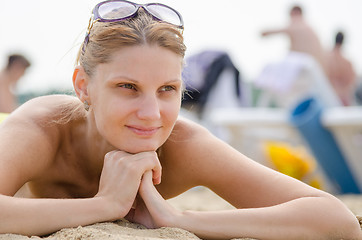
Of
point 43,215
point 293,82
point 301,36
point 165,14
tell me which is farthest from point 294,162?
point 43,215

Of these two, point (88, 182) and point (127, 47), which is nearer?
point (127, 47)

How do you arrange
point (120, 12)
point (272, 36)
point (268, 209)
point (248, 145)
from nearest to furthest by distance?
point (268, 209) → point (120, 12) → point (248, 145) → point (272, 36)

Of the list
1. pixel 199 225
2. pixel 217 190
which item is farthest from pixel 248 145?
pixel 199 225

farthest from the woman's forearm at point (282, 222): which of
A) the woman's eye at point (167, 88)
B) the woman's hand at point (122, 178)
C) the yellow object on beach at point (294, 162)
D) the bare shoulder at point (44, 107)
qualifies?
the yellow object on beach at point (294, 162)

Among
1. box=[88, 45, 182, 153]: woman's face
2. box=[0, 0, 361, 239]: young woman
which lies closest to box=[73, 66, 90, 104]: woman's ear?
box=[0, 0, 361, 239]: young woman

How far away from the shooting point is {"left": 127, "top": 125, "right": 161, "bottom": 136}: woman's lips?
167 centimetres

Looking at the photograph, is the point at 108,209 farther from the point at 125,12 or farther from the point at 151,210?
the point at 125,12

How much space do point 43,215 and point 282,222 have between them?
790 millimetres

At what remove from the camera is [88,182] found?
2.03 m

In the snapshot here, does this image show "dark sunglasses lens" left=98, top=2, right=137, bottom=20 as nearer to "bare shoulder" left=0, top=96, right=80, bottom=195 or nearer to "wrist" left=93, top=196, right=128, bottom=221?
"bare shoulder" left=0, top=96, right=80, bottom=195

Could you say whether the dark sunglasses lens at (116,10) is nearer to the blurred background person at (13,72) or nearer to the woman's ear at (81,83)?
the woman's ear at (81,83)

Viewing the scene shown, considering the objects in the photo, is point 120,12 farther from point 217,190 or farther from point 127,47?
point 217,190

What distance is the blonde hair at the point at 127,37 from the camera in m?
1.68

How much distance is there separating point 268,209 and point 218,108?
4.41 m
